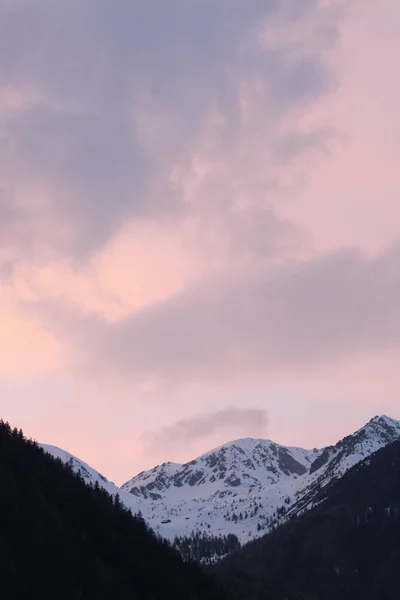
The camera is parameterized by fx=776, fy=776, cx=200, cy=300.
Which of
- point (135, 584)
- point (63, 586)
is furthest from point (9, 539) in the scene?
point (135, 584)

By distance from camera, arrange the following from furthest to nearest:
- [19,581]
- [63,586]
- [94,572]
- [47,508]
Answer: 1. [47,508]
2. [94,572]
3. [63,586]
4. [19,581]

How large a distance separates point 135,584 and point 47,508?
2961 centimetres

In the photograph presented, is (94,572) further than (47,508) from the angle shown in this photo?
No

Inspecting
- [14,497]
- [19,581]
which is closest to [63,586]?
[19,581]

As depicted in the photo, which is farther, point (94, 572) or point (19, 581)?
point (94, 572)

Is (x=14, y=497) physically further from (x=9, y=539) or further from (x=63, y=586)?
(x=63, y=586)

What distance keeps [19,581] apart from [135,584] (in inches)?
1989

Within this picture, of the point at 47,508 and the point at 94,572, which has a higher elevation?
the point at 47,508

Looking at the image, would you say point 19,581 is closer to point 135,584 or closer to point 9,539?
point 9,539

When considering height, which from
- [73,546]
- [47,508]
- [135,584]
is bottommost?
[135,584]

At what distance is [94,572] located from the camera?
183125 mm

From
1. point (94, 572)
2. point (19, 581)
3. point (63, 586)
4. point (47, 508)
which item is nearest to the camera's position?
point (19, 581)

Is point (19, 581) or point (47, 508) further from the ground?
point (47, 508)

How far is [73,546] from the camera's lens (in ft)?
616
